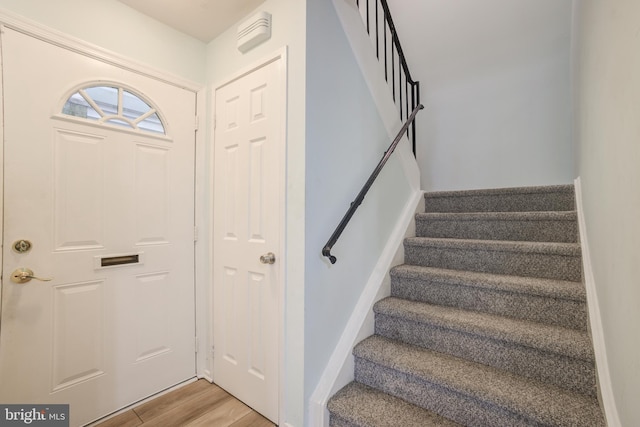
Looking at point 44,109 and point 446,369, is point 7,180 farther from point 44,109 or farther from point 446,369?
point 446,369

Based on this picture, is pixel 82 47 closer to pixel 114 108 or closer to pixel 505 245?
pixel 114 108

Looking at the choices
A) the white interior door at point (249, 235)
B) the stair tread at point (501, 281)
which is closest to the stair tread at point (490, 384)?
the stair tread at point (501, 281)

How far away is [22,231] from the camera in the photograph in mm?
1415

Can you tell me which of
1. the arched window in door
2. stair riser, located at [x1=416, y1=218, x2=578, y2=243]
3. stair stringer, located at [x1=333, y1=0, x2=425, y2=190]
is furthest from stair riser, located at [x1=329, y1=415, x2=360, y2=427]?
the arched window in door

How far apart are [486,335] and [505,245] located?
0.62 metres

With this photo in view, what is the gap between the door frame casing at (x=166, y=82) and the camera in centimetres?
138

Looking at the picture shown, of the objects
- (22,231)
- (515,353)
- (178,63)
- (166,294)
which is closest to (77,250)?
(22,231)

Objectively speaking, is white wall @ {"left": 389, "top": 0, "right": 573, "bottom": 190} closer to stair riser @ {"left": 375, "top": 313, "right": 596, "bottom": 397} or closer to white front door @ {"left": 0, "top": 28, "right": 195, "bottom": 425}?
stair riser @ {"left": 375, "top": 313, "right": 596, "bottom": 397}

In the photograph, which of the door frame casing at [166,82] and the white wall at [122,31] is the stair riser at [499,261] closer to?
the door frame casing at [166,82]

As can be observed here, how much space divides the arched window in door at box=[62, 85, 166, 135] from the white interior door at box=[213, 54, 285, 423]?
41cm

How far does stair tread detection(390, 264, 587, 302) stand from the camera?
141 cm

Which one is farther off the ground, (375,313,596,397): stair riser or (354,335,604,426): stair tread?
(375,313,596,397): stair riser

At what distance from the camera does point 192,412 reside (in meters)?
1.71

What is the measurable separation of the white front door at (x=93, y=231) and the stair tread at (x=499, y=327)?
1.44m
